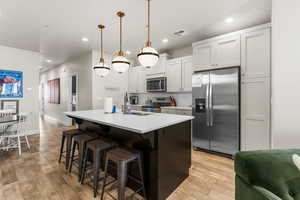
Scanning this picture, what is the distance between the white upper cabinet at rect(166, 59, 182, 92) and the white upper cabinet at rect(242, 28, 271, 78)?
1.61 meters

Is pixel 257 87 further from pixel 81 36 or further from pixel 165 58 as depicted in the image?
pixel 81 36

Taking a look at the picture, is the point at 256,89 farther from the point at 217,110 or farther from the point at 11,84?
the point at 11,84

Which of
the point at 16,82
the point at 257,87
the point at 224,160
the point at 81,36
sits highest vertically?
the point at 81,36

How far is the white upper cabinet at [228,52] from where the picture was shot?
9.54 ft

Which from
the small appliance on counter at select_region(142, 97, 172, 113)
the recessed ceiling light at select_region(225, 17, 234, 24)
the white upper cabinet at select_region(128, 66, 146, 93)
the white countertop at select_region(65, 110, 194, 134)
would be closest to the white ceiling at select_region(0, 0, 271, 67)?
the recessed ceiling light at select_region(225, 17, 234, 24)

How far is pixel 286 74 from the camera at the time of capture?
1513mm

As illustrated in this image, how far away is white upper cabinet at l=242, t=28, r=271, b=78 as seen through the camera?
8.58 feet

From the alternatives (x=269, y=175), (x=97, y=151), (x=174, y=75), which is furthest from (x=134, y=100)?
(x=269, y=175)

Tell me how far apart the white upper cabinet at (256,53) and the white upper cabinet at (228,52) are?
0.10 metres

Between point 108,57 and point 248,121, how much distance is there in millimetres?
4550

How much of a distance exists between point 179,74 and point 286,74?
2.64 metres

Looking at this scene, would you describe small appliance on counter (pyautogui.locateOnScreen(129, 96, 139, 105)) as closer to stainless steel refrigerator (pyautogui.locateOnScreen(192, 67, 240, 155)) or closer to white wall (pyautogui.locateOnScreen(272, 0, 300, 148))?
stainless steel refrigerator (pyautogui.locateOnScreen(192, 67, 240, 155))

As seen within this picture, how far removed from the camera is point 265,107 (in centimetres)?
264

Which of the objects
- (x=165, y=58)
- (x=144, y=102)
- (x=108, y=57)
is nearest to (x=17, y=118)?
(x=108, y=57)
